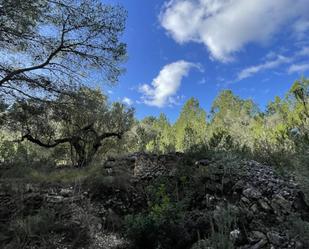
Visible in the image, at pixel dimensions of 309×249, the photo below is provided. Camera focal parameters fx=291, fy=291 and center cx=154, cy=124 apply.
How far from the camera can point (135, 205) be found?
539 cm

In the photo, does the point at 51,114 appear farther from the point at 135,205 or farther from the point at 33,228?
the point at 33,228

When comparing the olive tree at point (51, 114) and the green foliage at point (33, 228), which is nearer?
the green foliage at point (33, 228)

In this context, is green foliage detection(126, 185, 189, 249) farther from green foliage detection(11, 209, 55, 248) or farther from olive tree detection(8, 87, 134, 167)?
olive tree detection(8, 87, 134, 167)

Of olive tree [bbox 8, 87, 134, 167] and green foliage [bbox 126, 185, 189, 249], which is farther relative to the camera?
olive tree [bbox 8, 87, 134, 167]

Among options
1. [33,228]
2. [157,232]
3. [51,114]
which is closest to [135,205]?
[157,232]

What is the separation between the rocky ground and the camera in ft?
13.3

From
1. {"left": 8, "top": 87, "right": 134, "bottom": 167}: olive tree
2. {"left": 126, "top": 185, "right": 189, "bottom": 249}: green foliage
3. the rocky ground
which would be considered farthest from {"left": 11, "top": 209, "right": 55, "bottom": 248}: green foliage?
{"left": 8, "top": 87, "right": 134, "bottom": 167}: olive tree

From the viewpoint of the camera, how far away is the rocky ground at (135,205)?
4.04 metres

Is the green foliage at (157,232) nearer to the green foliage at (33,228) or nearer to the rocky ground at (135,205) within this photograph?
the rocky ground at (135,205)

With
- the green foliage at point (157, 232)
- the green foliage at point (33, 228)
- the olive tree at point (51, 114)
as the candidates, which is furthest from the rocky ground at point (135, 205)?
the olive tree at point (51, 114)

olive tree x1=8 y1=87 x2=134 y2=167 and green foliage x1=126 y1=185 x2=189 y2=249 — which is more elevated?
olive tree x1=8 y1=87 x2=134 y2=167

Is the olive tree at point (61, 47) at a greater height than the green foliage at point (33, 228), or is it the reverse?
the olive tree at point (61, 47)

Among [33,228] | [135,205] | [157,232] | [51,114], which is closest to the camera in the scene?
[157,232]

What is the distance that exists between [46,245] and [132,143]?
1030 cm
